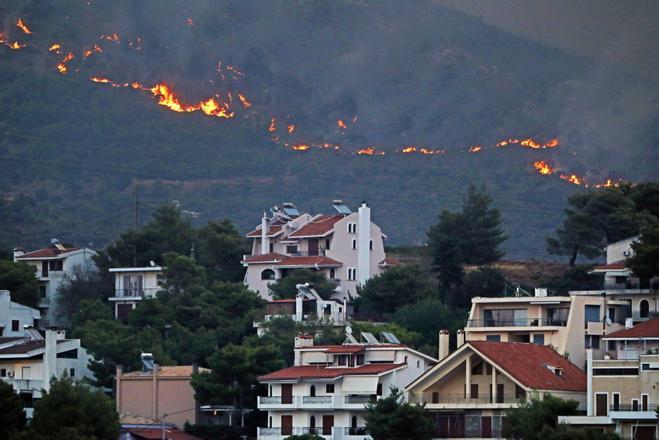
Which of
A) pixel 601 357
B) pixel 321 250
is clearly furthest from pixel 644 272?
pixel 321 250

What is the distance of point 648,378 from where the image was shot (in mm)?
83438

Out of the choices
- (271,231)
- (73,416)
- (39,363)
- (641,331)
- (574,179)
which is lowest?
(73,416)

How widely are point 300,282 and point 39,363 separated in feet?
72.3

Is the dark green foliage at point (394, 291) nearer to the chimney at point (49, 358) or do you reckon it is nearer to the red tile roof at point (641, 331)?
the chimney at point (49, 358)

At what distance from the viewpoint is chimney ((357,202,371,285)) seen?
12862cm

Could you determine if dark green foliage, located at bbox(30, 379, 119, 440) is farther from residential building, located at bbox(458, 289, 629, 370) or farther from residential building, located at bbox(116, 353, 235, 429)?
residential building, located at bbox(458, 289, 629, 370)

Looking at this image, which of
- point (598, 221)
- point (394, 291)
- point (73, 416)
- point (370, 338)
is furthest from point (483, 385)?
point (598, 221)

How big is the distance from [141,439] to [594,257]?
121 feet

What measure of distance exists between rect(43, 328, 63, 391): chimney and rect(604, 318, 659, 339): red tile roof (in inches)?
1107

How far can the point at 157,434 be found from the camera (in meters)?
97.2

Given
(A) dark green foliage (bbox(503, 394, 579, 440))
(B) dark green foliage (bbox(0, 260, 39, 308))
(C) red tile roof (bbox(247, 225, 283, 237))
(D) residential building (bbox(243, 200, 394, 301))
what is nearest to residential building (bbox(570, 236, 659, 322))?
(A) dark green foliage (bbox(503, 394, 579, 440))

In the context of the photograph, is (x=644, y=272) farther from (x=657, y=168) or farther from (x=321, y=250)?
(x=657, y=168)

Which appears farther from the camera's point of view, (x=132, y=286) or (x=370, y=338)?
(x=132, y=286)

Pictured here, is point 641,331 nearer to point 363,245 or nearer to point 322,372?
point 322,372
